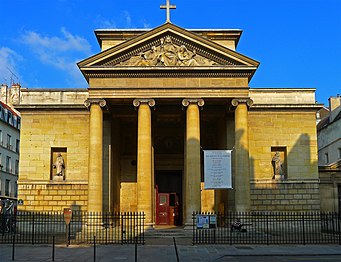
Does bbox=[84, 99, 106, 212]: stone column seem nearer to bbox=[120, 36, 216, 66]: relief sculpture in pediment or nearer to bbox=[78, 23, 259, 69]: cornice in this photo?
bbox=[78, 23, 259, 69]: cornice

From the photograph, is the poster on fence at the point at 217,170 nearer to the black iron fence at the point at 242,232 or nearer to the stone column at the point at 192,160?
the stone column at the point at 192,160

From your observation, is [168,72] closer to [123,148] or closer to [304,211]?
[123,148]

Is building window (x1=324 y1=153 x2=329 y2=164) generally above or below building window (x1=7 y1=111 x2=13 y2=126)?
below

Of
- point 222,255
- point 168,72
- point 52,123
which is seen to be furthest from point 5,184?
point 222,255

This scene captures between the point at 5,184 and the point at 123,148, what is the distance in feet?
76.5

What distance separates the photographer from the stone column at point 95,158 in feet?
98.5

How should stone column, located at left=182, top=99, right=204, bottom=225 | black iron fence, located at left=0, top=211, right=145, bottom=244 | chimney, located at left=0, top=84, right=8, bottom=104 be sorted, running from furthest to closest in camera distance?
1. chimney, located at left=0, top=84, right=8, bottom=104
2. stone column, located at left=182, top=99, right=204, bottom=225
3. black iron fence, located at left=0, top=211, right=145, bottom=244

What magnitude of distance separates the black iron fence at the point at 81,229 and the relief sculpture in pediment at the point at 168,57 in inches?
388

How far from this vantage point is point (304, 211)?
3453 cm

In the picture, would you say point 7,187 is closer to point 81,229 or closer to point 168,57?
point 81,229

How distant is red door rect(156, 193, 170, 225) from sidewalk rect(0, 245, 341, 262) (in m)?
13.6

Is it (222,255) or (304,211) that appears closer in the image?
(222,255)

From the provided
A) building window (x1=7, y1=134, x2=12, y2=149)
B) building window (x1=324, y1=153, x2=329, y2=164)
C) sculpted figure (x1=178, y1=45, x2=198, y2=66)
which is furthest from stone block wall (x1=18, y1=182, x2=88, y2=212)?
building window (x1=324, y1=153, x2=329, y2=164)

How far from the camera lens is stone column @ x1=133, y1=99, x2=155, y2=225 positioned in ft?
97.2
